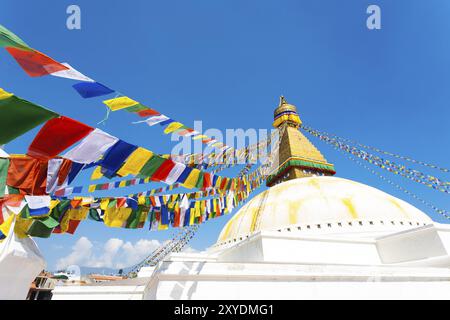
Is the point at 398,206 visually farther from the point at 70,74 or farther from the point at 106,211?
the point at 70,74

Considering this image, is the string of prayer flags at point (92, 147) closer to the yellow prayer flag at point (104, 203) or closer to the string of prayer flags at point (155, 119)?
the string of prayer flags at point (155, 119)

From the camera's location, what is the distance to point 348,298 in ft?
15.8

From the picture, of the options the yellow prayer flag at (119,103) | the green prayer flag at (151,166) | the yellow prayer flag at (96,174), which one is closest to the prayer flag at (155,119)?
the yellow prayer flag at (119,103)

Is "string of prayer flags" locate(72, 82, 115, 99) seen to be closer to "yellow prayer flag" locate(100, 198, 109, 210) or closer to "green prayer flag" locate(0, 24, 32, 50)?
"green prayer flag" locate(0, 24, 32, 50)

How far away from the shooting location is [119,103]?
3770 mm

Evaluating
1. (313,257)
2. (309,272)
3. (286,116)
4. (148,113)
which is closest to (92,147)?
(148,113)

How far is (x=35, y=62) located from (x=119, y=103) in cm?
114

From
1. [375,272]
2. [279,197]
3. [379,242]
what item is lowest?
[375,272]
